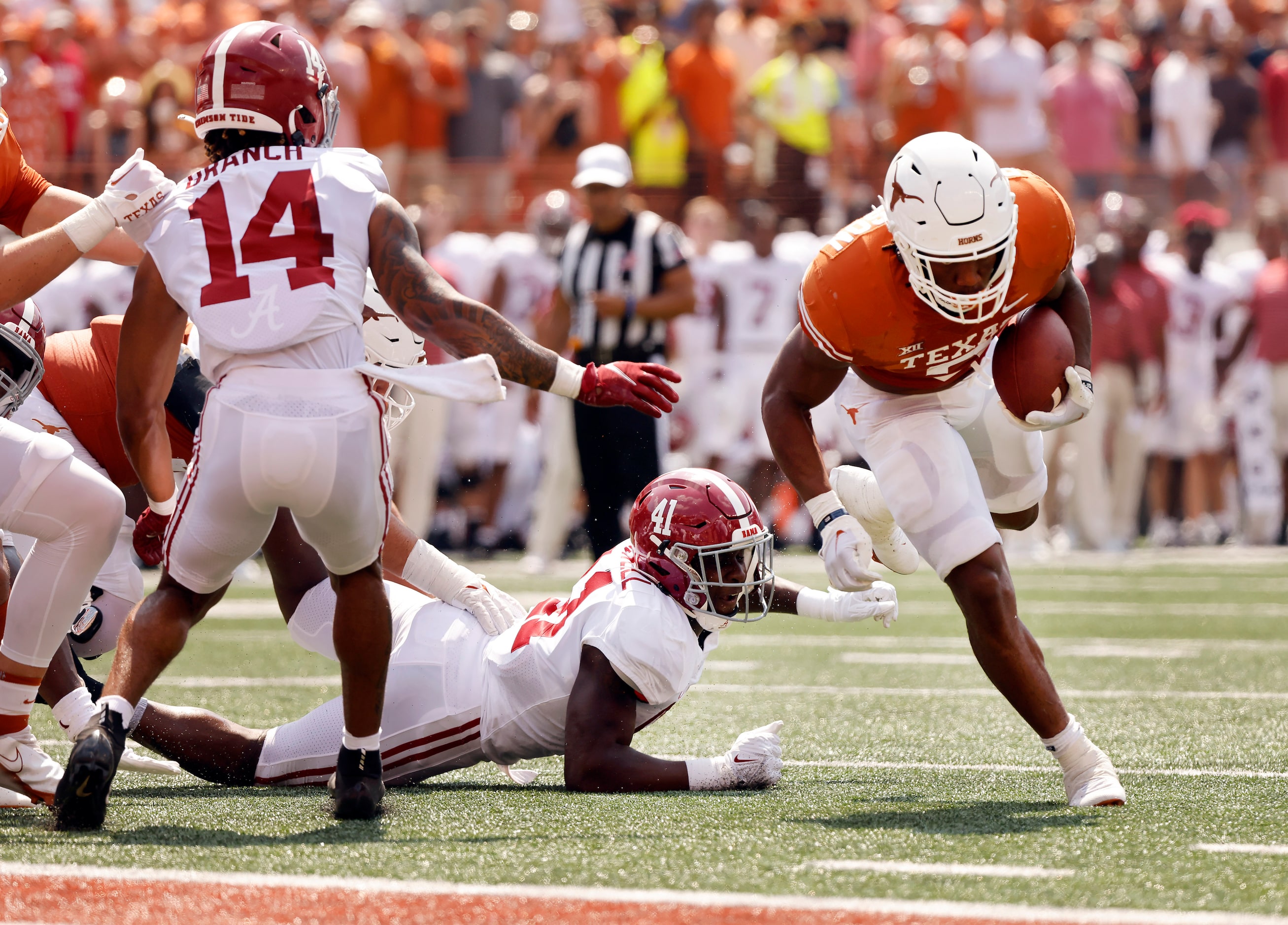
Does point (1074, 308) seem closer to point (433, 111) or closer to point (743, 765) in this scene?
point (743, 765)

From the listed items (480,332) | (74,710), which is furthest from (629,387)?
(74,710)

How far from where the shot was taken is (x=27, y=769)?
3.88 metres

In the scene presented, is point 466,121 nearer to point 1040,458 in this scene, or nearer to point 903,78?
point 903,78

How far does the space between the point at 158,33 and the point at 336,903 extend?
35.5 feet

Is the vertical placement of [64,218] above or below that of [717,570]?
above

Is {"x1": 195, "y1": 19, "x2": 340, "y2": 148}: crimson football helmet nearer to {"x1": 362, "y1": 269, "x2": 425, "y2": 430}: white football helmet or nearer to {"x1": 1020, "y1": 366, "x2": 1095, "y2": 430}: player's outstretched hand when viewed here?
{"x1": 362, "y1": 269, "x2": 425, "y2": 430}: white football helmet

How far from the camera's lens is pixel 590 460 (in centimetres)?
781

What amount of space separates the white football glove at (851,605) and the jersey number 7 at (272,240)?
142cm

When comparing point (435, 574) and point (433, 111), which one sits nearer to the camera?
point (435, 574)

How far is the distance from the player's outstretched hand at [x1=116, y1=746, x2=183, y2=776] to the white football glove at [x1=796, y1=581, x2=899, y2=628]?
1.54 m

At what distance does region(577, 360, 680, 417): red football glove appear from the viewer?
3.54 metres

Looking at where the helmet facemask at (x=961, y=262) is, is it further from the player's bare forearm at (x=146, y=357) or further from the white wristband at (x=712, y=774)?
the player's bare forearm at (x=146, y=357)

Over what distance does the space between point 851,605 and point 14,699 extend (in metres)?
1.85

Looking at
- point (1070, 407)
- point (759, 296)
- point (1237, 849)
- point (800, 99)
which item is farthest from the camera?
point (800, 99)
